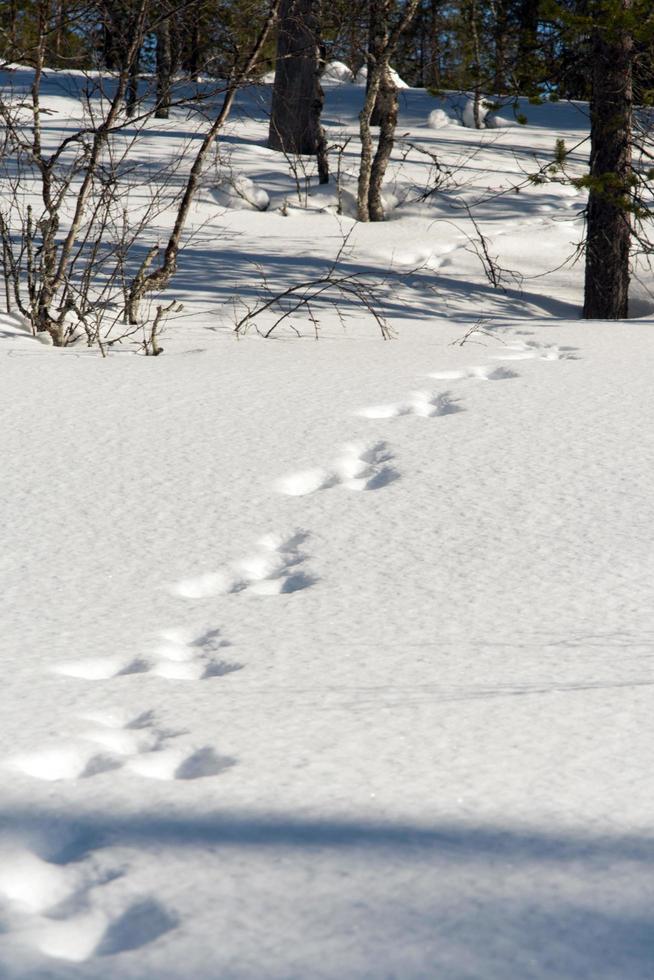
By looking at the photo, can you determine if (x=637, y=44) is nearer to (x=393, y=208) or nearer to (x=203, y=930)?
(x=393, y=208)

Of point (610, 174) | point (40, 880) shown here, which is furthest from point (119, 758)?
point (610, 174)

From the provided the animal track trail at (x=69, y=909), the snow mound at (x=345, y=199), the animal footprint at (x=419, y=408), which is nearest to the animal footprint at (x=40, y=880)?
the animal track trail at (x=69, y=909)

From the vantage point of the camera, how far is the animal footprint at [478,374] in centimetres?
399

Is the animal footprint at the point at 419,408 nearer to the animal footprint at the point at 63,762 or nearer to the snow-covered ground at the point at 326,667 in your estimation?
the snow-covered ground at the point at 326,667

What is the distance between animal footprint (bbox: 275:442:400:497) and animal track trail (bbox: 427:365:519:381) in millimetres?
1012

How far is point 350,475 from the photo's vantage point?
115 inches

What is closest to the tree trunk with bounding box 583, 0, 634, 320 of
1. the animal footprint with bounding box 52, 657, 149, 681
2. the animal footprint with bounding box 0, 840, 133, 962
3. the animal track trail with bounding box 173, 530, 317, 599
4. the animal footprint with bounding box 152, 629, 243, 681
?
the animal track trail with bounding box 173, 530, 317, 599

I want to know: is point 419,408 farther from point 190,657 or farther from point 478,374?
point 190,657

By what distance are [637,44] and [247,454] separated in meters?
5.49

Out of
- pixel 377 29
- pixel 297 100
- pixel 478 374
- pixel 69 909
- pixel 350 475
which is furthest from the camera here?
pixel 297 100

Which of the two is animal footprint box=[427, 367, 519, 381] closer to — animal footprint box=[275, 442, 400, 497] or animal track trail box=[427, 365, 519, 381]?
animal track trail box=[427, 365, 519, 381]

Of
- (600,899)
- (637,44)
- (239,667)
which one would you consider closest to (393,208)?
(637,44)

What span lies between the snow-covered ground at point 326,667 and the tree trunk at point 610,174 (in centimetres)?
211

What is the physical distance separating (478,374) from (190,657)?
2.53 meters
